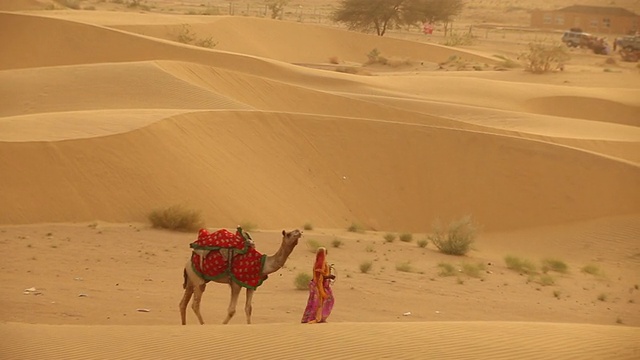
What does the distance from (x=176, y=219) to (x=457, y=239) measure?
5746mm

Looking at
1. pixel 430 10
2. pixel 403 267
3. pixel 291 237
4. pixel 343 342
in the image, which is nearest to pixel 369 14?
pixel 430 10

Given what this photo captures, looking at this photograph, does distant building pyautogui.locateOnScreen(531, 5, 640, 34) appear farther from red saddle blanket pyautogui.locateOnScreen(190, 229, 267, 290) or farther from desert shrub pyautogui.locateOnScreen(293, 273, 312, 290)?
red saddle blanket pyautogui.locateOnScreen(190, 229, 267, 290)

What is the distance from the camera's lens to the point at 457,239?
854 inches

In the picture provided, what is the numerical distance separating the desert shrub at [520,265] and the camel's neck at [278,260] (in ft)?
30.3

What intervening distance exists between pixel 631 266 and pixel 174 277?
1063 centimetres

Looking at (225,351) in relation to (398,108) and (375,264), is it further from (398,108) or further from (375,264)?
(398,108)

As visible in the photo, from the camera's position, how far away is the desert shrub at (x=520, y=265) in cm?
2080

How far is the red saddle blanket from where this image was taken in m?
12.7

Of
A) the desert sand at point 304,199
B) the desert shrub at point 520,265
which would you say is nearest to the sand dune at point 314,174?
the desert sand at point 304,199

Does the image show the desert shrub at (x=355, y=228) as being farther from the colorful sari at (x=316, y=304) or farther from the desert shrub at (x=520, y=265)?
the colorful sari at (x=316, y=304)

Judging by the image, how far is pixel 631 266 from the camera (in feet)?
75.0

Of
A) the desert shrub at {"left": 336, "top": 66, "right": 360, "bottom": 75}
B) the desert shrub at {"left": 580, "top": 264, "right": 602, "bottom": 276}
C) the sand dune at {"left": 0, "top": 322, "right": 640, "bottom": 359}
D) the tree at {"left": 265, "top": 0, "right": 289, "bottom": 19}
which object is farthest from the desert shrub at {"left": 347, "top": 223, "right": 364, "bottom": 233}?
the tree at {"left": 265, "top": 0, "right": 289, "bottom": 19}

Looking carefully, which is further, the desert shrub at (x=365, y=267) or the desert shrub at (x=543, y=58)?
the desert shrub at (x=543, y=58)

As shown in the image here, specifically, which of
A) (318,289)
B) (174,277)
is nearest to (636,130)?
(174,277)
